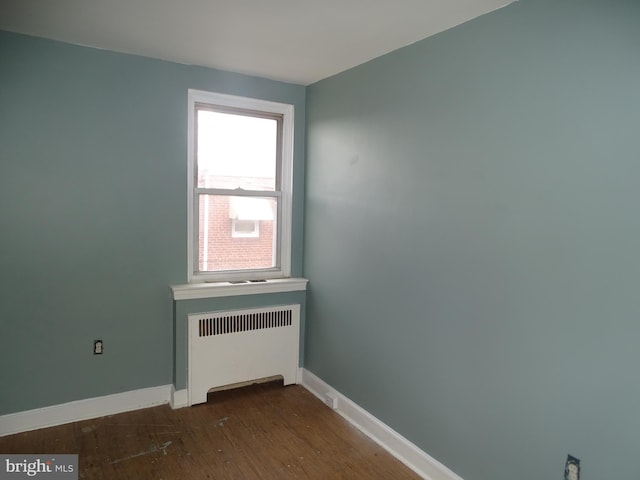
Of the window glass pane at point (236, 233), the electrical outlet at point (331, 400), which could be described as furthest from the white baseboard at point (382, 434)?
the window glass pane at point (236, 233)

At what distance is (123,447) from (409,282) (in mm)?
2013

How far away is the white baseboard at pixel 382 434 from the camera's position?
92.1 inches

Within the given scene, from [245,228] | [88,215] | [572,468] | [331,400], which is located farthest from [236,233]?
[572,468]

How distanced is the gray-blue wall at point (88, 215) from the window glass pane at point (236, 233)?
0.20 metres

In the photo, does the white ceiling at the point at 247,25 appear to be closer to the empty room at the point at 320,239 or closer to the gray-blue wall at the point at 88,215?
the empty room at the point at 320,239

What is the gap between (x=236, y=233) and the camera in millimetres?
3410

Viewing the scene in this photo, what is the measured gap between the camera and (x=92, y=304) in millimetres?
2867

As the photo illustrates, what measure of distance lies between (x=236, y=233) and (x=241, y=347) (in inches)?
35.6

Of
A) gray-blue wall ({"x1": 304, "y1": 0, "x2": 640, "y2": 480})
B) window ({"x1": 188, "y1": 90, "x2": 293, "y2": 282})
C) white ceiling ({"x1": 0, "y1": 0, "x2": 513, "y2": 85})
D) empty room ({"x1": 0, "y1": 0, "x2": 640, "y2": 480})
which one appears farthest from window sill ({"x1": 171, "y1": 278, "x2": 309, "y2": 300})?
white ceiling ({"x1": 0, "y1": 0, "x2": 513, "y2": 85})

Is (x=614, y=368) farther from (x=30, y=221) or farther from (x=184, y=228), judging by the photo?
(x=30, y=221)

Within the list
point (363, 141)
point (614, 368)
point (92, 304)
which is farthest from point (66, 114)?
point (614, 368)

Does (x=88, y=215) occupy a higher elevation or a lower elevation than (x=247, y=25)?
lower

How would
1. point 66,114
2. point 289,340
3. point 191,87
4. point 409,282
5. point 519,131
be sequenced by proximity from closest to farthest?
point 519,131 → point 409,282 → point 66,114 → point 191,87 → point 289,340

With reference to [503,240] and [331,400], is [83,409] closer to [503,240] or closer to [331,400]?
[331,400]
